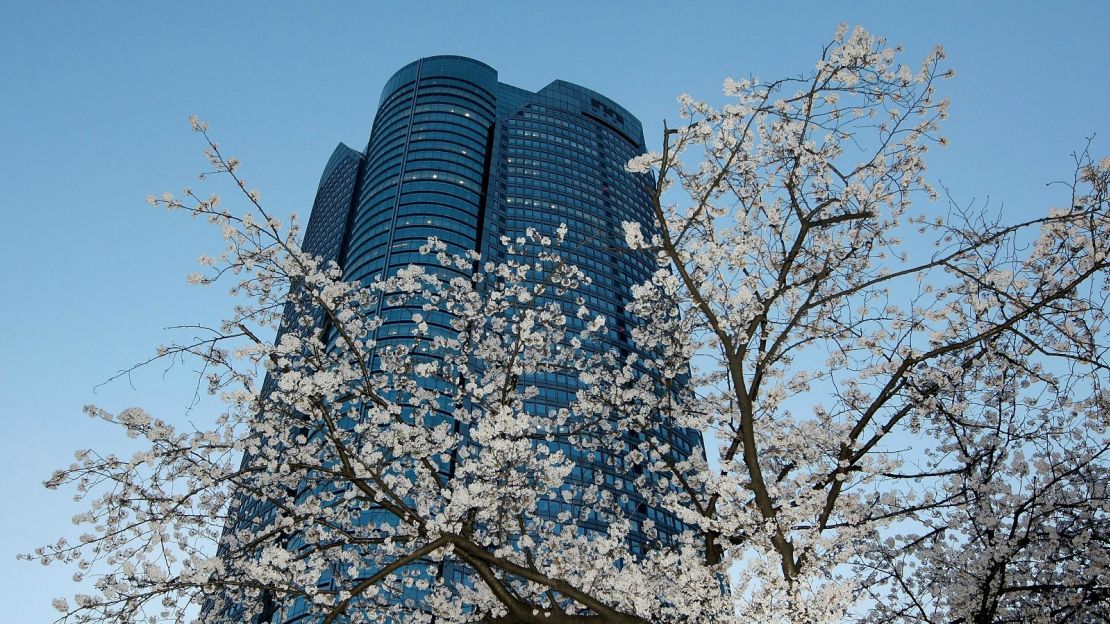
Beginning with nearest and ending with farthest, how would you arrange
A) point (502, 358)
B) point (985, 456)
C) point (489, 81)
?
point (985, 456)
point (502, 358)
point (489, 81)

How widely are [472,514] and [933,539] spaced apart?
7281mm

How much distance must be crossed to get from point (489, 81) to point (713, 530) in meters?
117

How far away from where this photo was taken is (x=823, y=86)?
802 centimetres

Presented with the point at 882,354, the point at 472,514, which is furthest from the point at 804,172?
the point at 472,514

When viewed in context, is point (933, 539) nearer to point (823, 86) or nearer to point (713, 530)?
point (713, 530)

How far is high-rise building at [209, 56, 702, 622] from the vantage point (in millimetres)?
85812

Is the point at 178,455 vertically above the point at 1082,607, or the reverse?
the point at 178,455

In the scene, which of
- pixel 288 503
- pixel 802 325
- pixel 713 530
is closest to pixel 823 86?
pixel 802 325

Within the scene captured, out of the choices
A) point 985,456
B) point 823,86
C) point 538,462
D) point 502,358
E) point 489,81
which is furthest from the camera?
point 489,81

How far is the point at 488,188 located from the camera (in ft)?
341

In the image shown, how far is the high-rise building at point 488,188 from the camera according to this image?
8581 centimetres

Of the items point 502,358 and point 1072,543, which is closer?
point 1072,543

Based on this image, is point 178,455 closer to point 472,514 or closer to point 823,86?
point 472,514

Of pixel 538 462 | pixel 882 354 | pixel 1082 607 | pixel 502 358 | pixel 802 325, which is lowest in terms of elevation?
pixel 1082 607
